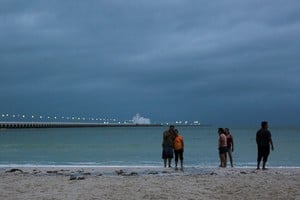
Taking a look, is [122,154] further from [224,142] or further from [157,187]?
[157,187]

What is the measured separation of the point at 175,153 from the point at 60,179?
14.7 feet

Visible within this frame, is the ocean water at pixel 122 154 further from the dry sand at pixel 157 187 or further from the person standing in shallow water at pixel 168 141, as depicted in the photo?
the dry sand at pixel 157 187

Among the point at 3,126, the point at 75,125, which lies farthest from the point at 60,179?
the point at 75,125

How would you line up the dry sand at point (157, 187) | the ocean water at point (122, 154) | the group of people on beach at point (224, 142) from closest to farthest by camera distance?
the dry sand at point (157, 187), the group of people on beach at point (224, 142), the ocean water at point (122, 154)

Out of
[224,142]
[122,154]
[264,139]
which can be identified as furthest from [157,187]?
[122,154]

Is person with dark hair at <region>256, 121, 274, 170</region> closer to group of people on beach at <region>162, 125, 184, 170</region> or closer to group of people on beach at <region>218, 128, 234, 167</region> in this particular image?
group of people on beach at <region>218, 128, 234, 167</region>

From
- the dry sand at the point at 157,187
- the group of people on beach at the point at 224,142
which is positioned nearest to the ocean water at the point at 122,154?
the group of people on beach at the point at 224,142

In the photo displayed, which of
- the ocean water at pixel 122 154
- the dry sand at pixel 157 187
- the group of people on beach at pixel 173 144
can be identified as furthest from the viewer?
the ocean water at pixel 122 154

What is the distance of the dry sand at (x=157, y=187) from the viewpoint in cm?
1059

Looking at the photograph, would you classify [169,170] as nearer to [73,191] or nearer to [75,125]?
[73,191]

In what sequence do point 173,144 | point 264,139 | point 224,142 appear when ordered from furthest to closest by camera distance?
point 224,142 < point 173,144 < point 264,139

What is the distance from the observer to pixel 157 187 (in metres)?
11.6

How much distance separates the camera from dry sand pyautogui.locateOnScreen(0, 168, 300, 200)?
10.6 m

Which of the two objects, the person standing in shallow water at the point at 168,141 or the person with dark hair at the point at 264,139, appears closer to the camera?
the person with dark hair at the point at 264,139
